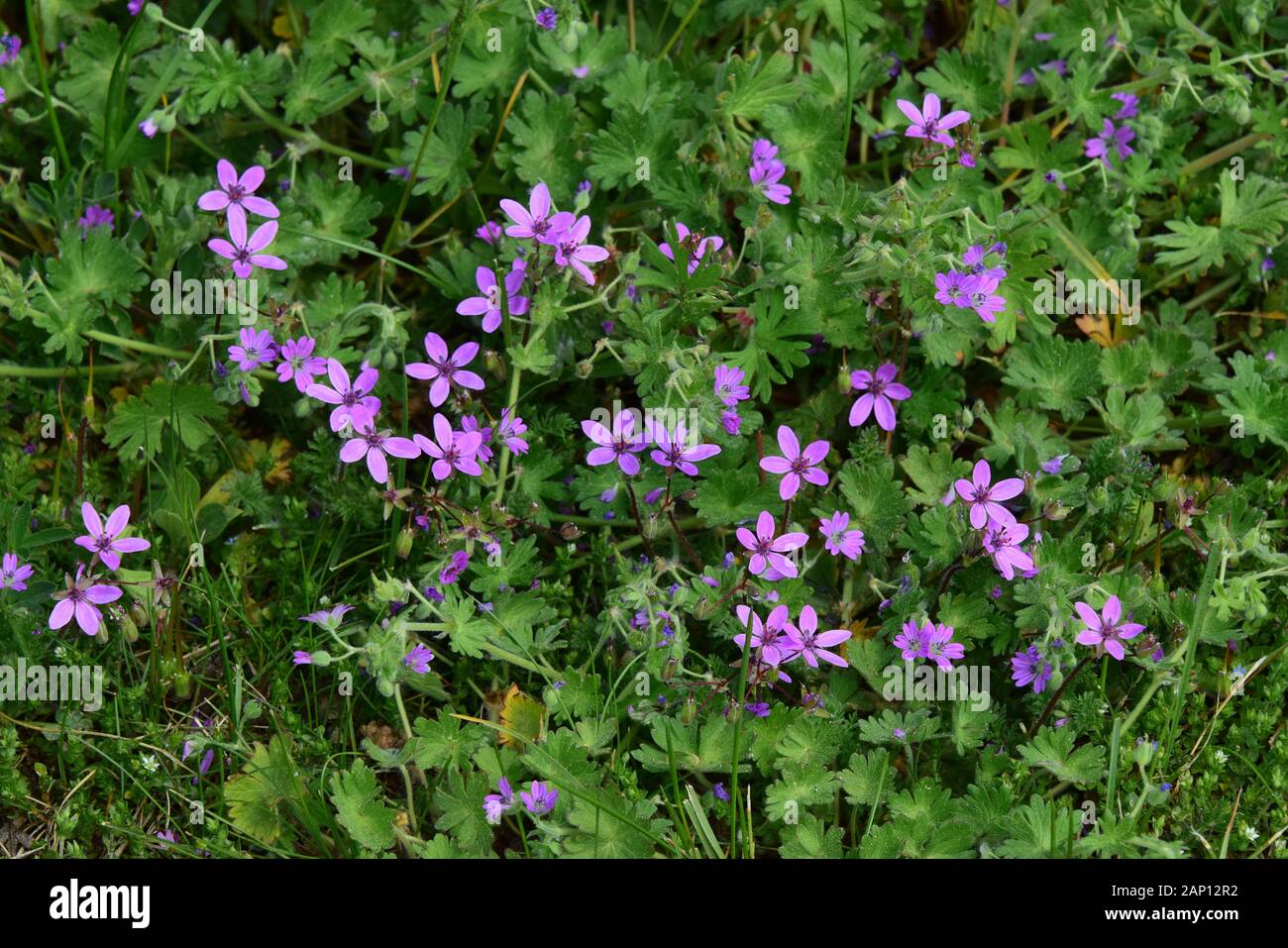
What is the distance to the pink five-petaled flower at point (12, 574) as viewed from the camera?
3699 mm

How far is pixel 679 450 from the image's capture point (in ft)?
12.0

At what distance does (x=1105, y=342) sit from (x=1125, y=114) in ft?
2.37

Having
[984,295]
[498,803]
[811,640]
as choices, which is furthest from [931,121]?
[498,803]

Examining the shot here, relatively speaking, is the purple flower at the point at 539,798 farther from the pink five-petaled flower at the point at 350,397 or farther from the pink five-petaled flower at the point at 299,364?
the pink five-petaled flower at the point at 299,364

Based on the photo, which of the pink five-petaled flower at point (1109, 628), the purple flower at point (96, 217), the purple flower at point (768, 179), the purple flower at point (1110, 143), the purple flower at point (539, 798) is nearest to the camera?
the purple flower at point (539, 798)

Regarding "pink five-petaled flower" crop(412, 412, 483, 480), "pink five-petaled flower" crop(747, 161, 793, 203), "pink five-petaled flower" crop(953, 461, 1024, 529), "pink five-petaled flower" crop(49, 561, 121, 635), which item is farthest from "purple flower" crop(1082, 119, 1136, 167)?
"pink five-petaled flower" crop(49, 561, 121, 635)

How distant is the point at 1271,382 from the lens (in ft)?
13.6

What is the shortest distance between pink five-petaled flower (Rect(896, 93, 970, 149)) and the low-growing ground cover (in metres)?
0.01

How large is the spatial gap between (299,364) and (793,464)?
4.59 feet

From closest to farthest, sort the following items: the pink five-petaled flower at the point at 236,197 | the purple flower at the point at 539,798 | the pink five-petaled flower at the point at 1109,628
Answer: the purple flower at the point at 539,798
the pink five-petaled flower at the point at 1109,628
the pink five-petaled flower at the point at 236,197

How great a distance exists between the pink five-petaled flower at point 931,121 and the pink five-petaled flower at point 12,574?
108 inches

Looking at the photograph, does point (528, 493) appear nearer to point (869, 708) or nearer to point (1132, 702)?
point (869, 708)

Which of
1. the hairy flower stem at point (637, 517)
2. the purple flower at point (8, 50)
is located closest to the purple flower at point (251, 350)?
the hairy flower stem at point (637, 517)

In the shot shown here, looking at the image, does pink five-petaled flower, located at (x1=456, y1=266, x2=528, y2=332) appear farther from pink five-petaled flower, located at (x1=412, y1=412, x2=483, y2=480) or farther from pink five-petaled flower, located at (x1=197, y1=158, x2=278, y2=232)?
pink five-petaled flower, located at (x1=197, y1=158, x2=278, y2=232)
